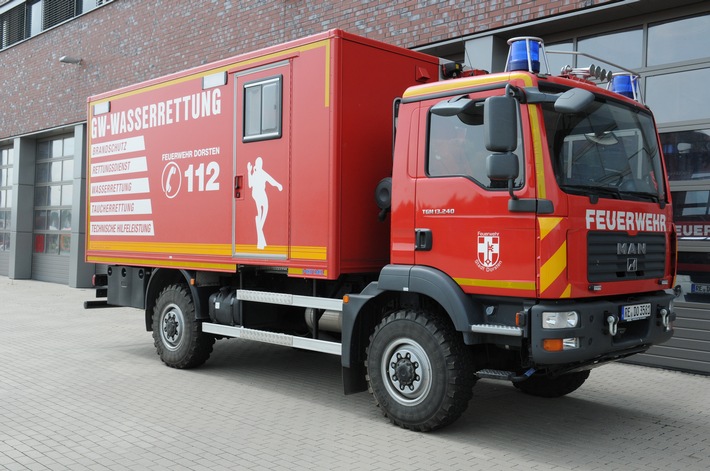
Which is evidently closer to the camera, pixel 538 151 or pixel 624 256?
pixel 538 151

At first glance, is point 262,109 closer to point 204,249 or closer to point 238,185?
point 238,185

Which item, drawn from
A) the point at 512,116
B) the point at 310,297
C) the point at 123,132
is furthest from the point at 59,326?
the point at 512,116

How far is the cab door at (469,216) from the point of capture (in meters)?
5.07

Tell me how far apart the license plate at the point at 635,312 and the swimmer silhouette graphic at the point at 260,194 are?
10.9 feet

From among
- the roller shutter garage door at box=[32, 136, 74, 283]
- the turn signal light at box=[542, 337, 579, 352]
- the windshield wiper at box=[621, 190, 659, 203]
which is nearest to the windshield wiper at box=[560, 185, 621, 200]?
the windshield wiper at box=[621, 190, 659, 203]

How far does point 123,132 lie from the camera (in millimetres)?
8945

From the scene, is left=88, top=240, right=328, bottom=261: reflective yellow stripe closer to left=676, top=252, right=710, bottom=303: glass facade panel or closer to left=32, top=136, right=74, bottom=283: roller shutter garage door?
left=676, top=252, right=710, bottom=303: glass facade panel

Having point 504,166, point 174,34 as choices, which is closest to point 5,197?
point 174,34

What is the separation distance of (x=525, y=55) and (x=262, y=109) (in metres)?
2.72

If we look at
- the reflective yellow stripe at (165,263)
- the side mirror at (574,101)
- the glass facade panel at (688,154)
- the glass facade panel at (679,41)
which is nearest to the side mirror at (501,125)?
the side mirror at (574,101)

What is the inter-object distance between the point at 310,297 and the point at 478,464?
2.30 meters

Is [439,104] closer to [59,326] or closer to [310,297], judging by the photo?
[310,297]

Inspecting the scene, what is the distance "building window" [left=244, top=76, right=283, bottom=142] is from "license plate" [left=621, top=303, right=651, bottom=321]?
11.2 ft

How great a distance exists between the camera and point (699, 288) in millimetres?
8320
